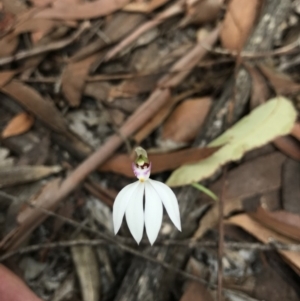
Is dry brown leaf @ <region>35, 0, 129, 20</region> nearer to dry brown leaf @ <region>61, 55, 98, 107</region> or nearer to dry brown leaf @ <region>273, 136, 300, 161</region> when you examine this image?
dry brown leaf @ <region>61, 55, 98, 107</region>

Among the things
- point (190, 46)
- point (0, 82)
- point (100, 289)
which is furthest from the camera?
point (190, 46)

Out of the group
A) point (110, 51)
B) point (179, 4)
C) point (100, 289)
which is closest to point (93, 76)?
point (110, 51)

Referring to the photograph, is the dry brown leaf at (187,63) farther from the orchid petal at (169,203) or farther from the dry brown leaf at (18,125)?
the orchid petal at (169,203)

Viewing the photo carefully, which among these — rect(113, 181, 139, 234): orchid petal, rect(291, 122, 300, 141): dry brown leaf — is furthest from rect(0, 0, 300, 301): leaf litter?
rect(113, 181, 139, 234): orchid petal

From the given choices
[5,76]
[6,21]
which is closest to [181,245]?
[5,76]

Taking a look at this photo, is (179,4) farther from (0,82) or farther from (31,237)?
(31,237)

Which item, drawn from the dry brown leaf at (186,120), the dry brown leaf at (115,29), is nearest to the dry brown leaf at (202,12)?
the dry brown leaf at (115,29)
